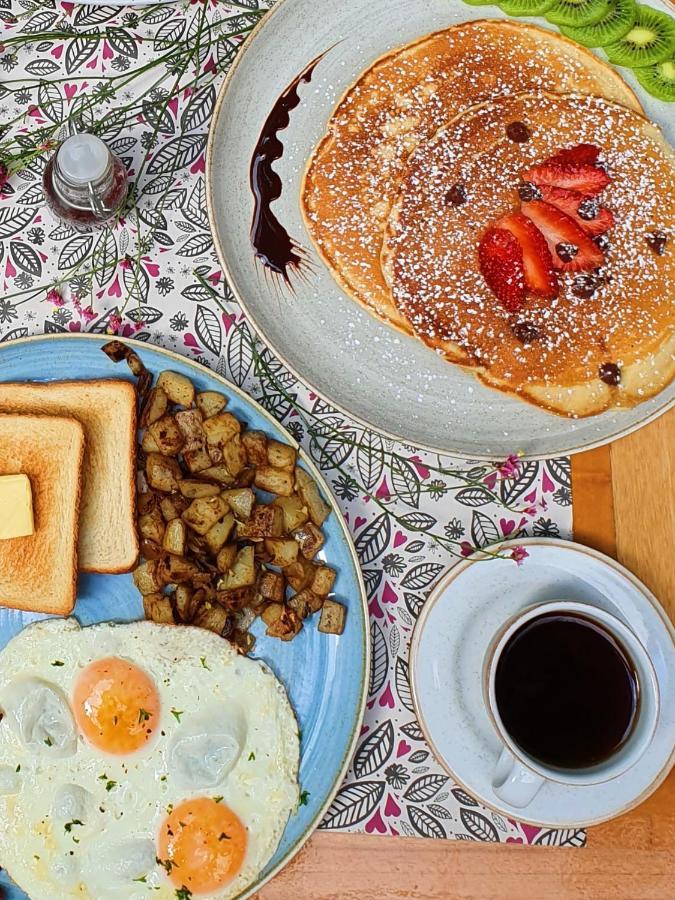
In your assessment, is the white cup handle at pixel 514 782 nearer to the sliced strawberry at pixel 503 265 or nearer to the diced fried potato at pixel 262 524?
the diced fried potato at pixel 262 524

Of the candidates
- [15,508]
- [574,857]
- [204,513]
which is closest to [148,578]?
[204,513]

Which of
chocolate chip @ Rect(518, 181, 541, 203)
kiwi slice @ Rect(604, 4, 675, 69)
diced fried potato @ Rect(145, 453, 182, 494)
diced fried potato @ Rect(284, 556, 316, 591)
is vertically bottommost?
diced fried potato @ Rect(284, 556, 316, 591)

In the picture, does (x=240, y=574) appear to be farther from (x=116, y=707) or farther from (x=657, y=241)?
(x=657, y=241)

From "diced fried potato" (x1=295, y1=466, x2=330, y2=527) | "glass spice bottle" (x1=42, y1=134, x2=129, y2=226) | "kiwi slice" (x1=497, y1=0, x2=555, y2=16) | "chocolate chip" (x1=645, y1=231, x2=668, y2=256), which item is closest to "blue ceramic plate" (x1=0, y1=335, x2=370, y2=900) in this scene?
"diced fried potato" (x1=295, y1=466, x2=330, y2=527)

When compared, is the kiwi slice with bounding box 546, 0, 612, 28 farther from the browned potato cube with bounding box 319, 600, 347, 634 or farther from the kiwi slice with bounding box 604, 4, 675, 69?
the browned potato cube with bounding box 319, 600, 347, 634

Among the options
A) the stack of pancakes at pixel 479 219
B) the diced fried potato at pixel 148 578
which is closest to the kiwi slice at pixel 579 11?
the stack of pancakes at pixel 479 219

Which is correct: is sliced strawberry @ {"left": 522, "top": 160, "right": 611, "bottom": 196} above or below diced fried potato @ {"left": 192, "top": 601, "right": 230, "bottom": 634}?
above

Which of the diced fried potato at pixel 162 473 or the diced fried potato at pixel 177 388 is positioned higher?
the diced fried potato at pixel 177 388
